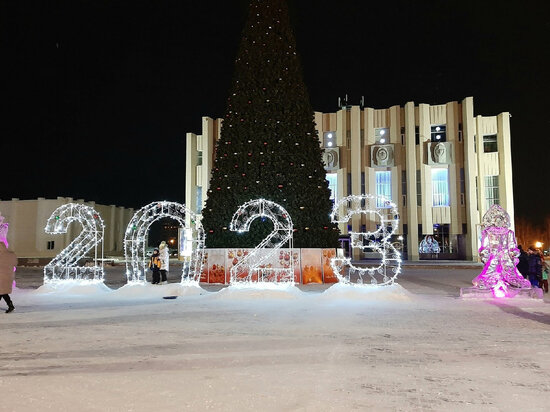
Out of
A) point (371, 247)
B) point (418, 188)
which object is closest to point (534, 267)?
point (371, 247)

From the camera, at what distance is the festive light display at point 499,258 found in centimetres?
1288

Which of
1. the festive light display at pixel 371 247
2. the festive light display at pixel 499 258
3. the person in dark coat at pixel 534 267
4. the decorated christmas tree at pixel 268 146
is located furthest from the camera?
the decorated christmas tree at pixel 268 146

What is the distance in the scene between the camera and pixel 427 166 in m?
42.4

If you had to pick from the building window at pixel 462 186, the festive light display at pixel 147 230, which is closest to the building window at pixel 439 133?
the building window at pixel 462 186

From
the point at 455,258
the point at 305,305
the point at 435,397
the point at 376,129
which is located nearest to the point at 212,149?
the point at 376,129

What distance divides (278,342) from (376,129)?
39408mm

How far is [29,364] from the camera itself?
562 centimetres

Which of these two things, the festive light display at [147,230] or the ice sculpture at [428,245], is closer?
the festive light display at [147,230]

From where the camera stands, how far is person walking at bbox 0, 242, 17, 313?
33.3ft

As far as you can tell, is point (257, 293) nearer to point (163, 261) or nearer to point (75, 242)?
point (163, 261)

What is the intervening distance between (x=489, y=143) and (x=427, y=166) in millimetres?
6313

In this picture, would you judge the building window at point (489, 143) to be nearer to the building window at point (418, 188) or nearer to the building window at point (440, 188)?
the building window at point (440, 188)

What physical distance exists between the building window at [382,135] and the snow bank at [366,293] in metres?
32.6

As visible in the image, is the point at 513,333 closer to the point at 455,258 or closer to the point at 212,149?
the point at 455,258
